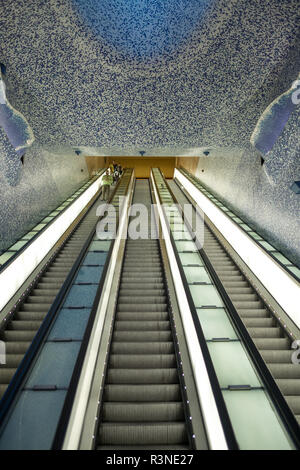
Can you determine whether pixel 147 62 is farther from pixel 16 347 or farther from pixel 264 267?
pixel 16 347

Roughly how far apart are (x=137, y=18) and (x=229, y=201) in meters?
6.60

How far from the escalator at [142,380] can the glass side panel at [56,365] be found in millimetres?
808

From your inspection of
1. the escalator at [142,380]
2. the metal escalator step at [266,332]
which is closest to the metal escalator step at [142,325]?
the escalator at [142,380]

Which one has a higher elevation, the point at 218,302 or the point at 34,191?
the point at 34,191

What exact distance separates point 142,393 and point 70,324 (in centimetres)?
126

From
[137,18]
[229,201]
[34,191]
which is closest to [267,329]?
[137,18]

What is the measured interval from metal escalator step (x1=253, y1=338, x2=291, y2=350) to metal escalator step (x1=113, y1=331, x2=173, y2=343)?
1.33 metres

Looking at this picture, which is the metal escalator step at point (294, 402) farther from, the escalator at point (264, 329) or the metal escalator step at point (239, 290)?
the metal escalator step at point (239, 290)

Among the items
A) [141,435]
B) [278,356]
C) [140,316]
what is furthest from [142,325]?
[278,356]

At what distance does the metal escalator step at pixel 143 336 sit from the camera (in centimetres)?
405

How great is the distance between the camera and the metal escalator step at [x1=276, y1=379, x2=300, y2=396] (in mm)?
3055

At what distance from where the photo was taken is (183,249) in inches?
224

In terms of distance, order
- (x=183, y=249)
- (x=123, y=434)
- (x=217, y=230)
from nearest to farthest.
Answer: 1. (x=123, y=434)
2. (x=183, y=249)
3. (x=217, y=230)
